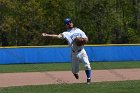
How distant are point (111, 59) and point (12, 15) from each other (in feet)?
48.1

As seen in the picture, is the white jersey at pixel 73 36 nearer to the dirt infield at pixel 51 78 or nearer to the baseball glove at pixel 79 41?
the baseball glove at pixel 79 41

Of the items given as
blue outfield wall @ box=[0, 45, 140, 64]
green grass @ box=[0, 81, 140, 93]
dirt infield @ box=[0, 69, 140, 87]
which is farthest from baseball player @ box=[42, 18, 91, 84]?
blue outfield wall @ box=[0, 45, 140, 64]

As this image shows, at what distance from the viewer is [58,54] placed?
2523 cm

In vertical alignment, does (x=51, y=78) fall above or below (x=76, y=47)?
below

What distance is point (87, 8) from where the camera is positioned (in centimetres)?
3891

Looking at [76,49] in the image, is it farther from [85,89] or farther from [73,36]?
[85,89]

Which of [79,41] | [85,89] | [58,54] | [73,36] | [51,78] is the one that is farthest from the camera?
[58,54]

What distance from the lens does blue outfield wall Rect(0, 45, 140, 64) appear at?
24812 mm

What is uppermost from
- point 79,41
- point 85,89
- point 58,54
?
point 79,41

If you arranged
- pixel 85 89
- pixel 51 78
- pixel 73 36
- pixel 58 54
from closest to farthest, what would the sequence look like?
pixel 85 89 → pixel 73 36 → pixel 51 78 → pixel 58 54

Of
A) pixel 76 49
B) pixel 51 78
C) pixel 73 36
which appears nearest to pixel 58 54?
pixel 51 78

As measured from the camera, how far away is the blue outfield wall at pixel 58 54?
24812 mm

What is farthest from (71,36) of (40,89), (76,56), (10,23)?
(10,23)

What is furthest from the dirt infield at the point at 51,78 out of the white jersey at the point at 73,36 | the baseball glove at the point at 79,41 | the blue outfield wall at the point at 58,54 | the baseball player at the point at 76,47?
the blue outfield wall at the point at 58,54
